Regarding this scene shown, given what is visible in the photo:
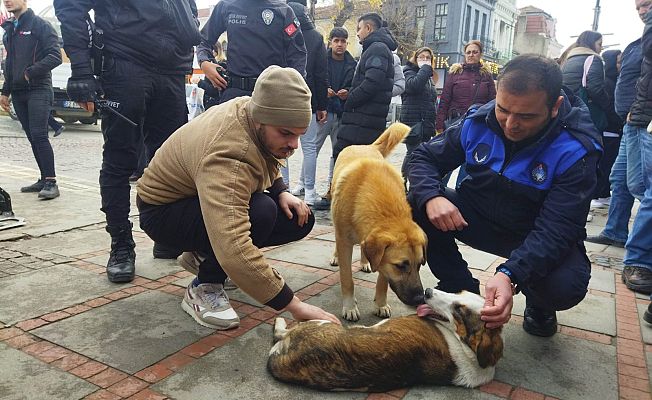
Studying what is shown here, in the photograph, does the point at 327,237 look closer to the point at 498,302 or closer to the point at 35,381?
the point at 498,302

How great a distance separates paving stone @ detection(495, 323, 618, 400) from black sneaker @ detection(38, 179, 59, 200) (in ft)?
17.9

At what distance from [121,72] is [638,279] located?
4.12 m

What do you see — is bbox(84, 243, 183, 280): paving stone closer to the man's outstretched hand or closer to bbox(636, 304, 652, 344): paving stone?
the man's outstretched hand

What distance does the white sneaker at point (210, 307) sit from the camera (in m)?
2.83

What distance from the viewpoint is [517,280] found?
240cm

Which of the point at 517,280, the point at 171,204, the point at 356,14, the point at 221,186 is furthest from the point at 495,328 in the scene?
the point at 356,14

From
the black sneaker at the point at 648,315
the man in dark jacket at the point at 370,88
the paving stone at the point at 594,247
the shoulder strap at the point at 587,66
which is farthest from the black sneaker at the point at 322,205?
the black sneaker at the point at 648,315

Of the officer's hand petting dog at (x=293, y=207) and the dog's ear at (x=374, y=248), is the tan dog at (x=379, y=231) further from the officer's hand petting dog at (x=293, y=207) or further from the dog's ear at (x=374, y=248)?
the officer's hand petting dog at (x=293, y=207)

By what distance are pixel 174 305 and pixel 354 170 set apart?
4.80ft

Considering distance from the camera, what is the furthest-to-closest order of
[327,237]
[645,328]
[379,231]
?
[327,237], [645,328], [379,231]

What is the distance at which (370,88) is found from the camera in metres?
6.01

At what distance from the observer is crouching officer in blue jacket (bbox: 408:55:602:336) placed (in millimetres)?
2465

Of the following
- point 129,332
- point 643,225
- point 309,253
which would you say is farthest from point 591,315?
point 129,332

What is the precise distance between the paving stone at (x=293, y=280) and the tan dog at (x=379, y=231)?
0.48 metres
